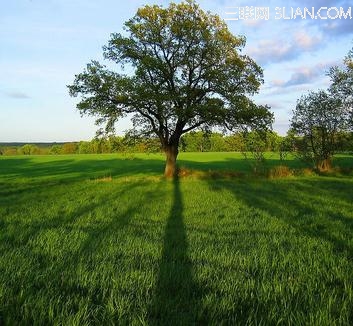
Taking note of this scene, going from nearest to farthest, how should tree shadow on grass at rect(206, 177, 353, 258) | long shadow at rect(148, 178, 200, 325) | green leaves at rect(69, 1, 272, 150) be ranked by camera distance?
long shadow at rect(148, 178, 200, 325), tree shadow on grass at rect(206, 177, 353, 258), green leaves at rect(69, 1, 272, 150)

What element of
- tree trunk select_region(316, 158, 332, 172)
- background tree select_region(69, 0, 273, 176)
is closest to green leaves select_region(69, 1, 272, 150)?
background tree select_region(69, 0, 273, 176)

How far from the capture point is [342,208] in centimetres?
1576

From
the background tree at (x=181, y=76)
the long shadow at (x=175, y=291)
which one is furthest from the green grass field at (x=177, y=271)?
the background tree at (x=181, y=76)

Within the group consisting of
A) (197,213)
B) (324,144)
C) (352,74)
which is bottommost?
(197,213)

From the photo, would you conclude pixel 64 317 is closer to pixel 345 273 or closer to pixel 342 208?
pixel 345 273

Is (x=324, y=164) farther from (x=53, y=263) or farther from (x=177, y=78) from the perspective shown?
(x=53, y=263)

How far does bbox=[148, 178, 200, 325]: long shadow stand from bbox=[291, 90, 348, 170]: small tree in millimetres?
39445

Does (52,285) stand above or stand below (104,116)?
below

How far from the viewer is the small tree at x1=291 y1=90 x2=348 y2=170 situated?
44.2 meters

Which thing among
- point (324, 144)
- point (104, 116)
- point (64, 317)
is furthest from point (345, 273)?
point (324, 144)

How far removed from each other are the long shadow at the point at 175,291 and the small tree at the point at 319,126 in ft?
129

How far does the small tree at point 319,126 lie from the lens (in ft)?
145

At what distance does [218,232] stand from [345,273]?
493 cm

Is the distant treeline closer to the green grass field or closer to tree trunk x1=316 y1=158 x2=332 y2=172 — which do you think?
tree trunk x1=316 y1=158 x2=332 y2=172
